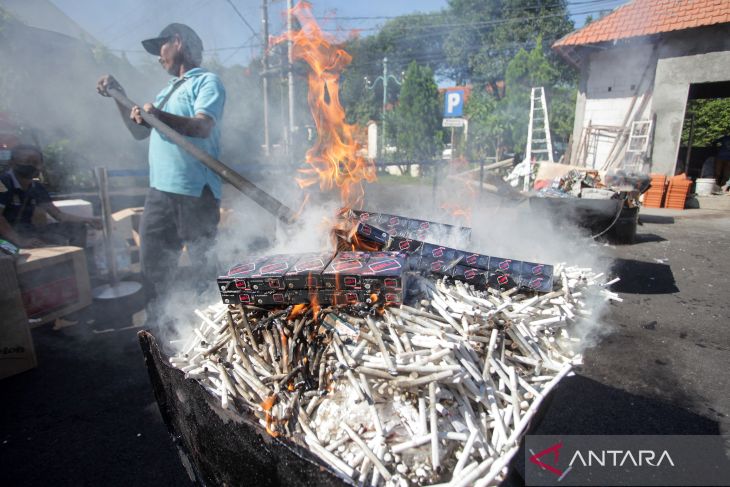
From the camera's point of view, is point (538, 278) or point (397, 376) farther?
point (538, 278)

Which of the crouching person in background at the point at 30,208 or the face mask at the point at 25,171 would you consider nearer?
the crouching person in background at the point at 30,208

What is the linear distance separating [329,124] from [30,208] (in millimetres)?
4127

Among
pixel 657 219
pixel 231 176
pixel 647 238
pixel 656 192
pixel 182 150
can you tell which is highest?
pixel 182 150

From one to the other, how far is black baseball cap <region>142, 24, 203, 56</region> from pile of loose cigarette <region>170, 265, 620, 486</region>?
2590mm

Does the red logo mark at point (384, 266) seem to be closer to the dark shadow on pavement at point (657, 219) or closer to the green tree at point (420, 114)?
the dark shadow on pavement at point (657, 219)

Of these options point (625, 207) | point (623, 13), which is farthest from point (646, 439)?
point (623, 13)

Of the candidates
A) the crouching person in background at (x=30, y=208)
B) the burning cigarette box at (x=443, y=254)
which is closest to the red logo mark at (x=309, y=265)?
the burning cigarette box at (x=443, y=254)

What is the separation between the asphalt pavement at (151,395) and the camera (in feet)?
8.59

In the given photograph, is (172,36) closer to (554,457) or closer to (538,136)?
(554,457)

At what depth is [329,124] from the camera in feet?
12.6

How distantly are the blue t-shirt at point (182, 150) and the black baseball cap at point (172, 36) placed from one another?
0.26 meters

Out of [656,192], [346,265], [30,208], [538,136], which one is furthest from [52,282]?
[538,136]

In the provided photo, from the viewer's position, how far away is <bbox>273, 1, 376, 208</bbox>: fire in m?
3.72

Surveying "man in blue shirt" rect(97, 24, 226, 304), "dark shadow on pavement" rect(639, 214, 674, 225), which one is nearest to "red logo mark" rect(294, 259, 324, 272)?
"man in blue shirt" rect(97, 24, 226, 304)
